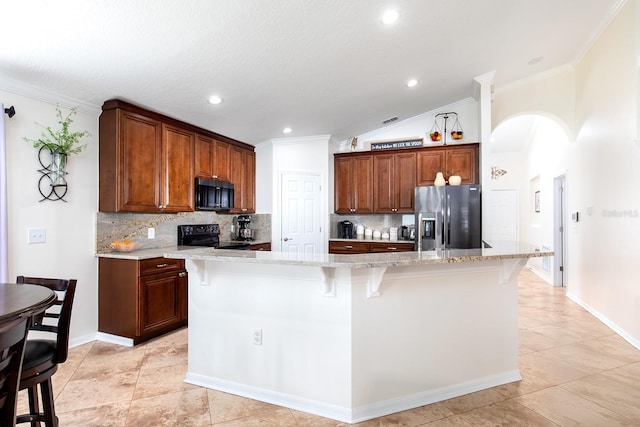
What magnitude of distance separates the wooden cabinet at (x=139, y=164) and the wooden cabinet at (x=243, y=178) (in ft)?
3.47

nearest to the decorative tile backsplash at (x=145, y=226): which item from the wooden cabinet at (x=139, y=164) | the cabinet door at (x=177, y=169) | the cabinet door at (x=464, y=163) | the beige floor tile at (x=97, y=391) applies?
the wooden cabinet at (x=139, y=164)

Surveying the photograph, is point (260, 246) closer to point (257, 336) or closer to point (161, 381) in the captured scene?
point (161, 381)

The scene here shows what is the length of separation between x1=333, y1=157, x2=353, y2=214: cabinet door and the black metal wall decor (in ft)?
11.9

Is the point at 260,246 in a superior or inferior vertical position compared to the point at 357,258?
inferior

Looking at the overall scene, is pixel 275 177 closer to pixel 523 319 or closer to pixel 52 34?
pixel 52 34

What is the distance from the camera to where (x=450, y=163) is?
4887mm

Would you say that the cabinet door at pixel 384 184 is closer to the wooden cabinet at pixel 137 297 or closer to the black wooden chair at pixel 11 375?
the wooden cabinet at pixel 137 297

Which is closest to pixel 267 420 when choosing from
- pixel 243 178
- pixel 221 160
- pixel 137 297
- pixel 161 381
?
pixel 161 381

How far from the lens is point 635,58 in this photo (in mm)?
3166

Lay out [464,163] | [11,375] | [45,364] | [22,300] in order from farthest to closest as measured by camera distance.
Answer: [464,163]
[45,364]
[22,300]
[11,375]

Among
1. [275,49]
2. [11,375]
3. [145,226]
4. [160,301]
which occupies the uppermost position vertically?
[275,49]

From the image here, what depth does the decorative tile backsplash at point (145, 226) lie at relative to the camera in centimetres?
343

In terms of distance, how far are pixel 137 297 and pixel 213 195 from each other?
1631 millimetres

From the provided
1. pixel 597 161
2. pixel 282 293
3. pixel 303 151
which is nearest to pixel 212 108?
pixel 303 151
